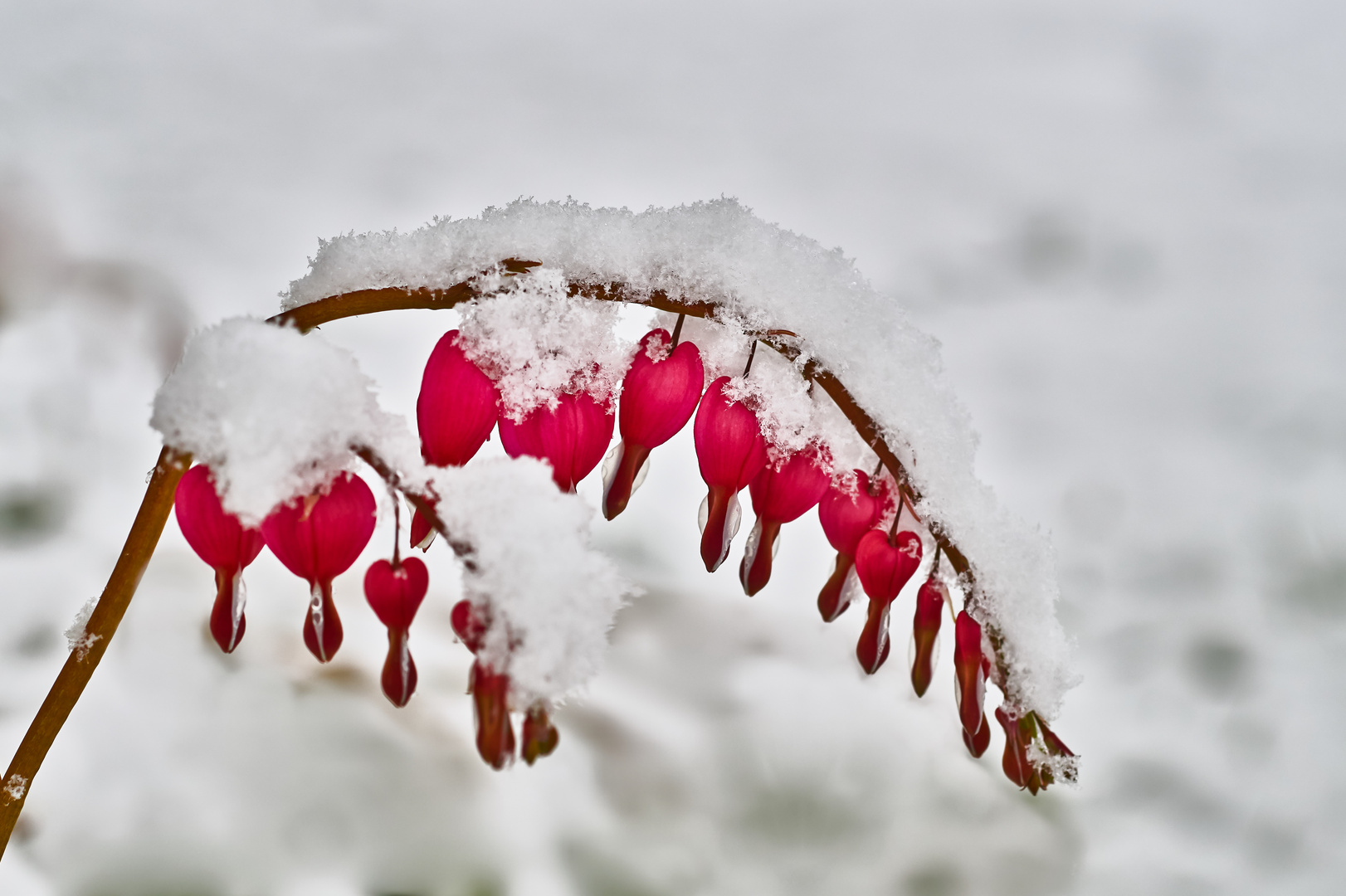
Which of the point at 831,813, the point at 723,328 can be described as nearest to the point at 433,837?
the point at 831,813

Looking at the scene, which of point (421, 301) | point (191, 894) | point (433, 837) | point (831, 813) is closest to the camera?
point (421, 301)

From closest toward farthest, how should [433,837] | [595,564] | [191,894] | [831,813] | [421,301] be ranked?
[595,564] → [421,301] → [191,894] → [433,837] → [831,813]

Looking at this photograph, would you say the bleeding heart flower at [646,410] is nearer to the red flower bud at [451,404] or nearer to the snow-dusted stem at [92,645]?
the red flower bud at [451,404]

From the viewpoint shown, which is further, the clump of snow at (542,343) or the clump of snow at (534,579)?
the clump of snow at (542,343)

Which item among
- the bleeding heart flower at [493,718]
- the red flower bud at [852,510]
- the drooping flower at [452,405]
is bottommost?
the bleeding heart flower at [493,718]

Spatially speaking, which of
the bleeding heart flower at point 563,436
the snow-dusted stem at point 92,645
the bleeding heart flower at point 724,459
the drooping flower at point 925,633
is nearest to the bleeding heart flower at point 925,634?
the drooping flower at point 925,633

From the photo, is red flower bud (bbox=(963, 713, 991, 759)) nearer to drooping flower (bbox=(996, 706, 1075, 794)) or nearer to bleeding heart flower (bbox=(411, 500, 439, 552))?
drooping flower (bbox=(996, 706, 1075, 794))

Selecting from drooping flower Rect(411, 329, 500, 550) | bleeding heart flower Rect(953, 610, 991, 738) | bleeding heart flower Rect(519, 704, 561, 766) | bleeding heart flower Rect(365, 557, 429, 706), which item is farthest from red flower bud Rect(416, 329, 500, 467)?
bleeding heart flower Rect(953, 610, 991, 738)

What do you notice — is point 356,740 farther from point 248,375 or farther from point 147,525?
point 248,375
